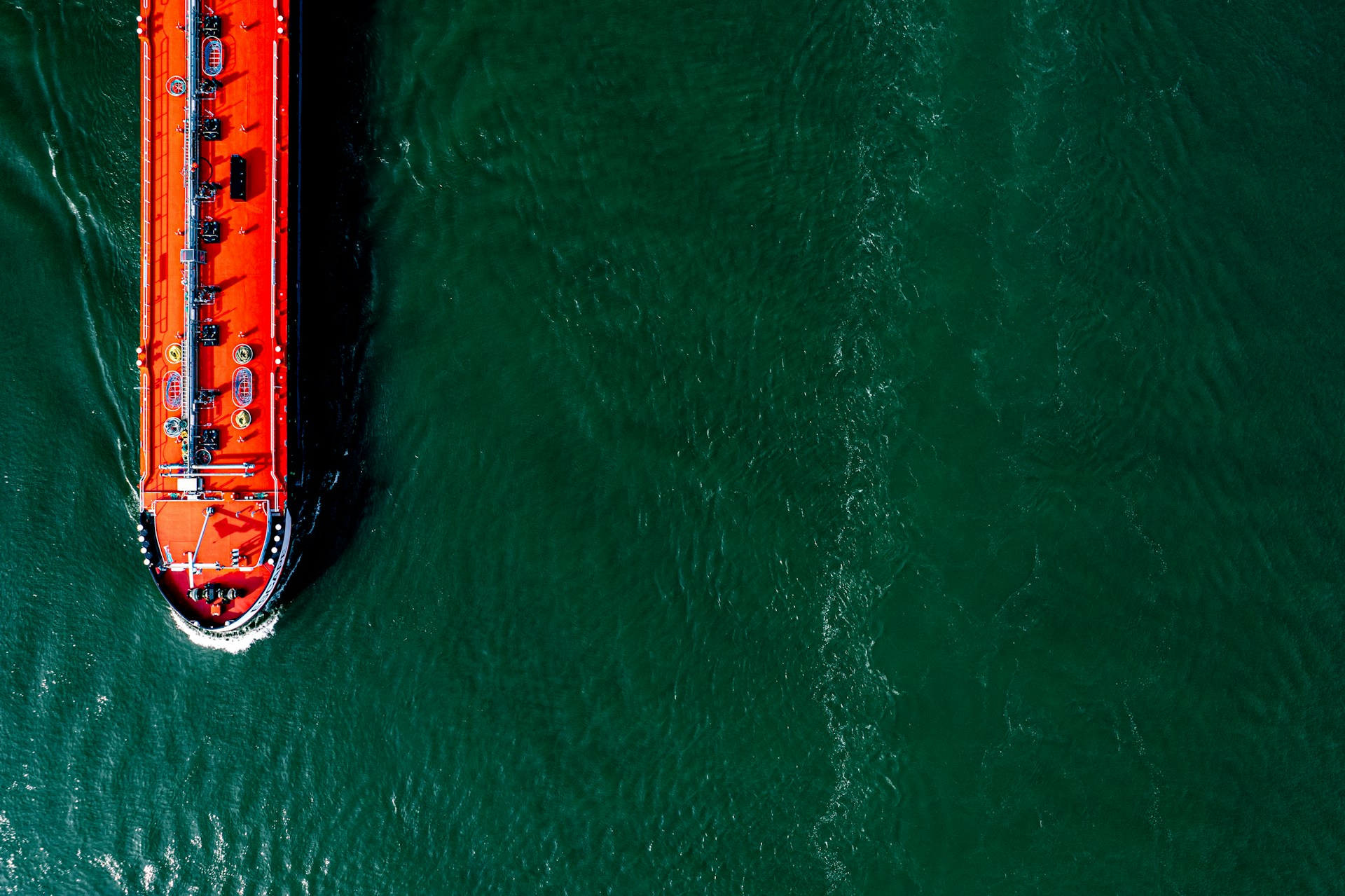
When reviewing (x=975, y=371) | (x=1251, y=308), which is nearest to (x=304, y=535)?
(x=975, y=371)

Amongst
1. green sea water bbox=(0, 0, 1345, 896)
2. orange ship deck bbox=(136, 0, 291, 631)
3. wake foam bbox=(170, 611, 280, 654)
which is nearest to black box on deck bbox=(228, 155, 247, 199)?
orange ship deck bbox=(136, 0, 291, 631)

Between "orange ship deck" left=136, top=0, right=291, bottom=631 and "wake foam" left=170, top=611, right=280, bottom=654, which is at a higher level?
"orange ship deck" left=136, top=0, right=291, bottom=631

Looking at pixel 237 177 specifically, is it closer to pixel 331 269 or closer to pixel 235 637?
pixel 331 269

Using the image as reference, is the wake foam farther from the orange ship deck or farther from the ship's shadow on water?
the ship's shadow on water

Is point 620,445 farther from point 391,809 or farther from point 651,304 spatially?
point 391,809

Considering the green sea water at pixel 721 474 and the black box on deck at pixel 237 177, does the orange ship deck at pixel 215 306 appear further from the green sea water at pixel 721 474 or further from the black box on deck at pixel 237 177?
the green sea water at pixel 721 474

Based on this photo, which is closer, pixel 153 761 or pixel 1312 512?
pixel 153 761
